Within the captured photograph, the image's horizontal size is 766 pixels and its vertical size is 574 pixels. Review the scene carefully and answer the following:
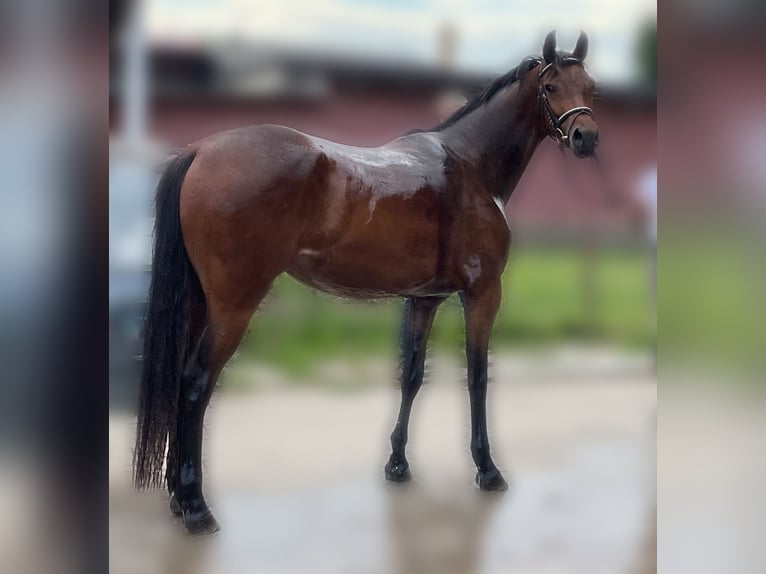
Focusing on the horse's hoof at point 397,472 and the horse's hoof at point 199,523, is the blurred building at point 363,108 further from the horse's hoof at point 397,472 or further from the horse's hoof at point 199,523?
the horse's hoof at point 199,523

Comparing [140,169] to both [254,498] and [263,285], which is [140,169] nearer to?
[263,285]

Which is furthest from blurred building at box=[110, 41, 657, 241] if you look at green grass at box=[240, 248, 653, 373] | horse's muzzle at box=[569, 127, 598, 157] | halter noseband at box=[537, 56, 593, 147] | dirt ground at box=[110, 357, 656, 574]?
dirt ground at box=[110, 357, 656, 574]

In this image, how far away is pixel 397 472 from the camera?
2.73 metres

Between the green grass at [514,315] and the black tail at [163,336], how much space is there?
0.48m

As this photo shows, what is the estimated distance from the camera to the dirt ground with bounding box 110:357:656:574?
2254 mm

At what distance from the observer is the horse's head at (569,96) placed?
2.44 m

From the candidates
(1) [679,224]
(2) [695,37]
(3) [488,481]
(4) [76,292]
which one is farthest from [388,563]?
(2) [695,37]

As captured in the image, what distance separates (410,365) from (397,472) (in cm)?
42

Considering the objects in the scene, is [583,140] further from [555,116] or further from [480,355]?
[480,355]

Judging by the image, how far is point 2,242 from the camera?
1745 mm

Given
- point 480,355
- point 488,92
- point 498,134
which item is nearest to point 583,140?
point 498,134

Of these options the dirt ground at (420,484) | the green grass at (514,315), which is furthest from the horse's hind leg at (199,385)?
the green grass at (514,315)

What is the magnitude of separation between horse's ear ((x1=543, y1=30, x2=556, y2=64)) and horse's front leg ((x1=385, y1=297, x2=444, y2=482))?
0.96 m

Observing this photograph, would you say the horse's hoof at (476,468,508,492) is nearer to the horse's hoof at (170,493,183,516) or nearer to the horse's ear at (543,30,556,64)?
the horse's hoof at (170,493,183,516)
